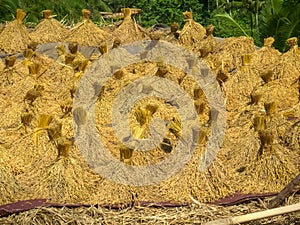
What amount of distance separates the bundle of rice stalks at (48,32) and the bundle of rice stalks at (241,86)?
170 inches

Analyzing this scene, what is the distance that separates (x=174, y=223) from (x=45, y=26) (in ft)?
26.4

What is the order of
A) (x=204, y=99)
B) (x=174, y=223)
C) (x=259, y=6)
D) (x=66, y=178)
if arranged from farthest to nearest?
(x=259, y=6), (x=204, y=99), (x=66, y=178), (x=174, y=223)

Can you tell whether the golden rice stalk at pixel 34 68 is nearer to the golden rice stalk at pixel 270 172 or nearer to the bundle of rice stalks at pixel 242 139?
the bundle of rice stalks at pixel 242 139

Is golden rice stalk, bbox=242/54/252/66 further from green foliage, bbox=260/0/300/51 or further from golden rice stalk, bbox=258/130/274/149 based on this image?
green foliage, bbox=260/0/300/51

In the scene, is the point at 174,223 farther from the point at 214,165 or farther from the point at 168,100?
the point at 168,100

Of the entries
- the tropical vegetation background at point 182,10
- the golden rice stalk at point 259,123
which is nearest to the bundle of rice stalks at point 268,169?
the golden rice stalk at point 259,123

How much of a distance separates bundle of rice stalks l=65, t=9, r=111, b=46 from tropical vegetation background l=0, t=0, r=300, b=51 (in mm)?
3013

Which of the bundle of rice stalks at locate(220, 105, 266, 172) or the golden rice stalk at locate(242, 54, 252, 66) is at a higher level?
the bundle of rice stalks at locate(220, 105, 266, 172)

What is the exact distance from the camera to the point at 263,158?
5.79 metres

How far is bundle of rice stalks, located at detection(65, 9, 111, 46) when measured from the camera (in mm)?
11422

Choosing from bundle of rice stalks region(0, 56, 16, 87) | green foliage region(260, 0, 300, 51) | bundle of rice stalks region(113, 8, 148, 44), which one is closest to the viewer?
bundle of rice stalks region(0, 56, 16, 87)

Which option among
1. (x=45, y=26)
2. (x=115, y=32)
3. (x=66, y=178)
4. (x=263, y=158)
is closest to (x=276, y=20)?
(x=115, y=32)

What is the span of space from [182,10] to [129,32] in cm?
734

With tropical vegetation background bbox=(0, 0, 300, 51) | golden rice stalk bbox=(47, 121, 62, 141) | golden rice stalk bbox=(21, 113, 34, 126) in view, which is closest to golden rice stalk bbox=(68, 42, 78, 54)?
golden rice stalk bbox=(21, 113, 34, 126)
